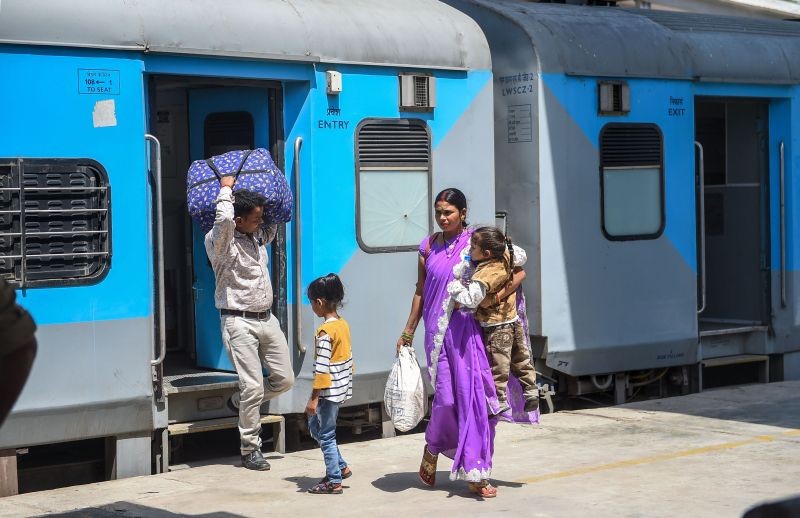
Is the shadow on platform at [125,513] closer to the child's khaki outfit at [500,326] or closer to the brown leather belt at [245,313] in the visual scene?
the brown leather belt at [245,313]

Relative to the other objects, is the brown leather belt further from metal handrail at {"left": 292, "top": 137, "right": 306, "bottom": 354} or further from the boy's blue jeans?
the boy's blue jeans

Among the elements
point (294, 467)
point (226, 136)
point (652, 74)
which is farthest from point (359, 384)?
point (652, 74)

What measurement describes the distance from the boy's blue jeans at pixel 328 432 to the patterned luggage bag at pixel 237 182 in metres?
1.34

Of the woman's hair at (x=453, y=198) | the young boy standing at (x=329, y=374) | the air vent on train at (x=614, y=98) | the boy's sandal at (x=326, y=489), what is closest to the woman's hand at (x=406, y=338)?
the young boy standing at (x=329, y=374)

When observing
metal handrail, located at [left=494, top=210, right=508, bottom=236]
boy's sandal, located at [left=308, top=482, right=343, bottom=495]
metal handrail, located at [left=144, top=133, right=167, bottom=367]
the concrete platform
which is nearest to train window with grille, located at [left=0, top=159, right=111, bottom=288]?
metal handrail, located at [left=144, top=133, right=167, bottom=367]

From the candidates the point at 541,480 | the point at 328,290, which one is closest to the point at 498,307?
the point at 328,290

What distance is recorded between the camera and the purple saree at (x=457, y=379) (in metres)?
6.95

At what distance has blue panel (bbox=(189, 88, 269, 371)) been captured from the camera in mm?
8617

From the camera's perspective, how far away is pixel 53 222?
7402 millimetres

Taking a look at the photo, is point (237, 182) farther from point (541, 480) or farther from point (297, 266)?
point (541, 480)

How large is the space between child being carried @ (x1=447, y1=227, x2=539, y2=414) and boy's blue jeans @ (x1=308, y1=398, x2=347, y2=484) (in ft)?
2.88

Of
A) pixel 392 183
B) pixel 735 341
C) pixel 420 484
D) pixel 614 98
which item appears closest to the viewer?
pixel 420 484

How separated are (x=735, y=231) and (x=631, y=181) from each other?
189 cm

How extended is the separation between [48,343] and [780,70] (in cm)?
679
